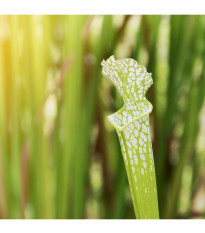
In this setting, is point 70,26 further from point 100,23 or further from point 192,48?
point 192,48

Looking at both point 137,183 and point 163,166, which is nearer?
point 137,183

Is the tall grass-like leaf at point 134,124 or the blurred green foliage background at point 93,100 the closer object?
the tall grass-like leaf at point 134,124

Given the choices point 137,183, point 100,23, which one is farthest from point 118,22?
point 137,183

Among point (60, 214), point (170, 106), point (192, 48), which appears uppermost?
point (192, 48)

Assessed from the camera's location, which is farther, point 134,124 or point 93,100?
point 93,100
